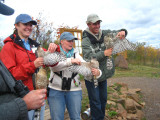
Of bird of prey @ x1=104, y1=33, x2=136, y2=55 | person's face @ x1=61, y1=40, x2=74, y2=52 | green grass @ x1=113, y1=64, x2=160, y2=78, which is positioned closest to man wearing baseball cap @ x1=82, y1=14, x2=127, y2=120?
bird of prey @ x1=104, y1=33, x2=136, y2=55

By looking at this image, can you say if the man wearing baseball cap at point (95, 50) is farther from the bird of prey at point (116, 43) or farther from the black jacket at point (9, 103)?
the black jacket at point (9, 103)

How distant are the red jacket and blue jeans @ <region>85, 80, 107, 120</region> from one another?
57.3 inches

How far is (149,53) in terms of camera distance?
18.5 m

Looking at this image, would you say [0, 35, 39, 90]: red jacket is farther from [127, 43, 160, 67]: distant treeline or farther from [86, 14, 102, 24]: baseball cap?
[127, 43, 160, 67]: distant treeline

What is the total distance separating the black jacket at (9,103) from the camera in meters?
1.00

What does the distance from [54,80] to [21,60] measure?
0.71m

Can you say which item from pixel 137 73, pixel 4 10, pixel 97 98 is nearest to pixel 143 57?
pixel 137 73

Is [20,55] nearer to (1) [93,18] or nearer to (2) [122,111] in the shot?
(1) [93,18]

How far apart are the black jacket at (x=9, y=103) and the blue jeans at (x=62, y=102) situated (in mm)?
1183

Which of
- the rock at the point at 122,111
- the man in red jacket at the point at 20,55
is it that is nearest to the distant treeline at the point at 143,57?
the rock at the point at 122,111

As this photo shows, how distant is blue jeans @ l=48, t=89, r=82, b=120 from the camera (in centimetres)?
232

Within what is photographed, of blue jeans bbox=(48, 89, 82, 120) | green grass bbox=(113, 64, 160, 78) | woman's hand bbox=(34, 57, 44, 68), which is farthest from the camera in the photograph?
green grass bbox=(113, 64, 160, 78)

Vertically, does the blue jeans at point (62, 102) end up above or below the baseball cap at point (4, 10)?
below

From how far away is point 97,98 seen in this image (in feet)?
9.66
